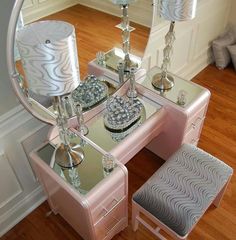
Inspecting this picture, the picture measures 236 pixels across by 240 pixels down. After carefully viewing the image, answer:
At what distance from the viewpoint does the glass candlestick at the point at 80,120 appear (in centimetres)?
160

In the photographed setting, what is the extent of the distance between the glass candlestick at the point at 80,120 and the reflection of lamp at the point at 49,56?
0.48m

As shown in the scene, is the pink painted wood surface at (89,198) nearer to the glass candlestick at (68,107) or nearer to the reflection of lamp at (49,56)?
the glass candlestick at (68,107)

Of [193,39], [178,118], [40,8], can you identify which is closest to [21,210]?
[178,118]

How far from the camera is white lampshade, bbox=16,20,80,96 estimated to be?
3.28 ft

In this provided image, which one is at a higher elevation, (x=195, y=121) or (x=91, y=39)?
(x=91, y=39)

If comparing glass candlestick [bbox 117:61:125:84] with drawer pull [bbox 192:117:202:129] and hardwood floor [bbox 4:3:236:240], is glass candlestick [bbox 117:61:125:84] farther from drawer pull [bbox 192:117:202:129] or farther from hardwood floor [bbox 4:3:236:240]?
drawer pull [bbox 192:117:202:129]

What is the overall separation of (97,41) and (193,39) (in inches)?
50.5

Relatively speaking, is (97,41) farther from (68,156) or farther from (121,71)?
(68,156)

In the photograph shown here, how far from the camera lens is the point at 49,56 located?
3.30 ft

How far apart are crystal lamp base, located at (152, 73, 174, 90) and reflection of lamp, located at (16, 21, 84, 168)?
3.01ft

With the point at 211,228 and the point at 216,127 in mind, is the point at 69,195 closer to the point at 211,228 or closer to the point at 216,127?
the point at 211,228

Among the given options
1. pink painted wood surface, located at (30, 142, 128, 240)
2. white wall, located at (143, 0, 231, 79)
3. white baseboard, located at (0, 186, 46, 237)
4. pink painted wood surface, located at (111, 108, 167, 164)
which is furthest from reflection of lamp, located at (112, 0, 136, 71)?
white baseboard, located at (0, 186, 46, 237)

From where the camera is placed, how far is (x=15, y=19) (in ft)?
3.77

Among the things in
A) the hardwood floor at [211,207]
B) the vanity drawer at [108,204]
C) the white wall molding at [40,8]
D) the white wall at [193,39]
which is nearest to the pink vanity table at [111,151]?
the vanity drawer at [108,204]
